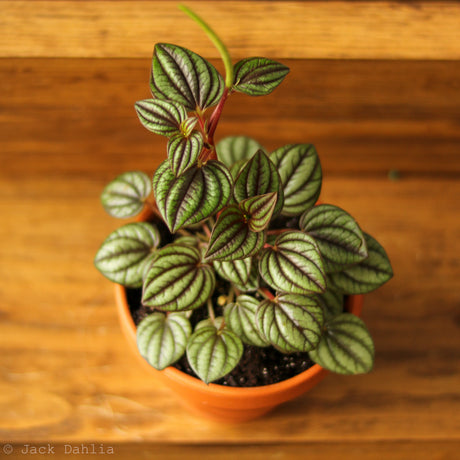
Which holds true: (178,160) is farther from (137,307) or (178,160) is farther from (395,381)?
(395,381)

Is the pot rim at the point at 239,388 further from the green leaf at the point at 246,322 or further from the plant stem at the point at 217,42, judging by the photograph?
the plant stem at the point at 217,42

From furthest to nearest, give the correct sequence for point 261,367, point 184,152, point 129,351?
point 129,351 < point 261,367 < point 184,152

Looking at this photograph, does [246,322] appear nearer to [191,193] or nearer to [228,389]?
[228,389]

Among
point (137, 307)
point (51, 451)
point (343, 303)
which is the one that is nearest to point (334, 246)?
point (343, 303)

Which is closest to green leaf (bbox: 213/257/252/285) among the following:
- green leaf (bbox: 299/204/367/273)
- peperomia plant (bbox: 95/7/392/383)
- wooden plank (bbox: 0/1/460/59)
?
peperomia plant (bbox: 95/7/392/383)

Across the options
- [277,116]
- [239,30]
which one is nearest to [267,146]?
[277,116]

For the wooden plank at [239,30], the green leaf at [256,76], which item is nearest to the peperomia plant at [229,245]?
the green leaf at [256,76]
